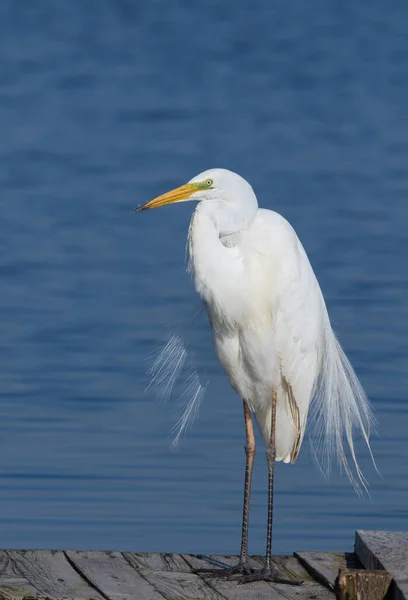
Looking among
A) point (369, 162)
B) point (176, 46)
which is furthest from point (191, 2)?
point (369, 162)

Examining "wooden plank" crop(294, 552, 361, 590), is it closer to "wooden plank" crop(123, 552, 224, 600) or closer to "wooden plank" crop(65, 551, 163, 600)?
"wooden plank" crop(123, 552, 224, 600)

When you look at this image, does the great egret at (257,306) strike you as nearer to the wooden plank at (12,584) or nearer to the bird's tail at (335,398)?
the bird's tail at (335,398)

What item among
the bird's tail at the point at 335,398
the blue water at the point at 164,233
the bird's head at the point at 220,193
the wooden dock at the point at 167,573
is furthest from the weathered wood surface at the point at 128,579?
the bird's head at the point at 220,193

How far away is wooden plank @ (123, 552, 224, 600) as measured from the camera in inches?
199

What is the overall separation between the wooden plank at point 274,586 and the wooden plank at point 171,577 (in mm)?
38

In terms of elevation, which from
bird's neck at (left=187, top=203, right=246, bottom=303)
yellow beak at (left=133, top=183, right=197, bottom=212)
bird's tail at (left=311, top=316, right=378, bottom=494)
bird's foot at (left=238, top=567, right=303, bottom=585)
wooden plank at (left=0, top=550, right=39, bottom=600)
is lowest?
wooden plank at (left=0, top=550, right=39, bottom=600)

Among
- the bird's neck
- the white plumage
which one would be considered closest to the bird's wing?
the white plumage

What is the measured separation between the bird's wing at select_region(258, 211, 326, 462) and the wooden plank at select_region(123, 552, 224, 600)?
77 centimetres

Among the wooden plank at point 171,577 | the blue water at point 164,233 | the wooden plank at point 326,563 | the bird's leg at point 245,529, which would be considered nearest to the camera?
the wooden plank at point 171,577

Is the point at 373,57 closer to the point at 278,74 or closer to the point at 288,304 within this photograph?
the point at 278,74

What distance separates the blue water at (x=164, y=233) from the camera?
7461 millimetres

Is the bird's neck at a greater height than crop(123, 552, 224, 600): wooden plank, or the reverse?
the bird's neck

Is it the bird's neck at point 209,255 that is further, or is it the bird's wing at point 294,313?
the bird's wing at point 294,313

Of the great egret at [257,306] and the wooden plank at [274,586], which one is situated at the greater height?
the great egret at [257,306]
